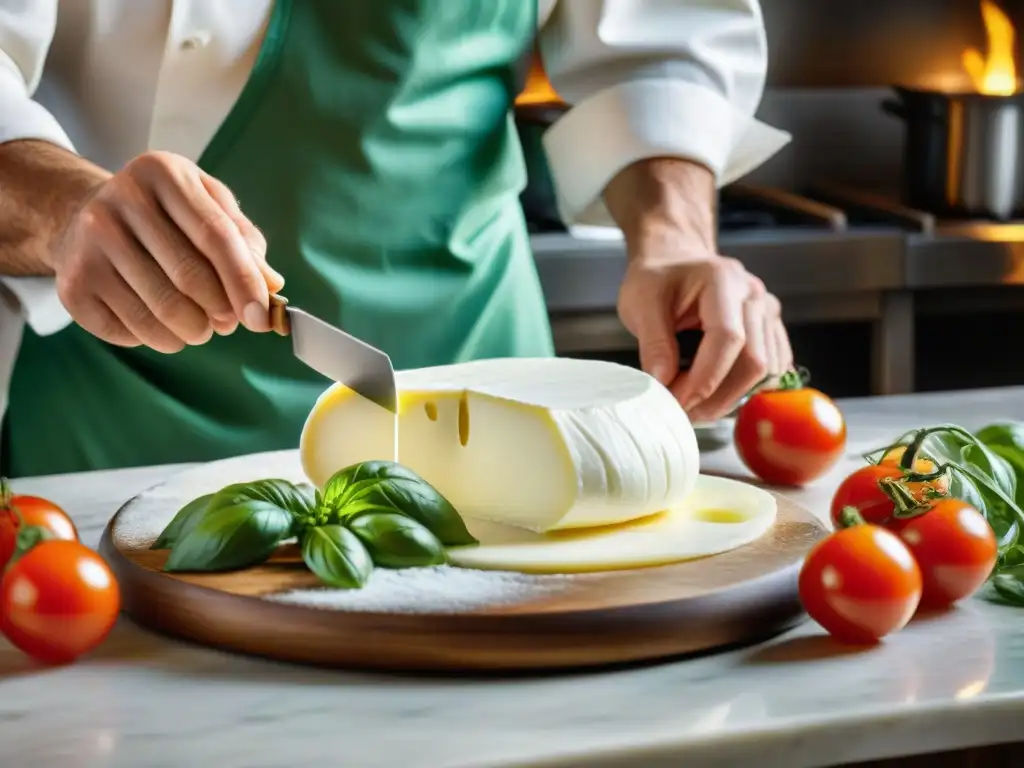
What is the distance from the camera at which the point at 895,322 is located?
2646mm

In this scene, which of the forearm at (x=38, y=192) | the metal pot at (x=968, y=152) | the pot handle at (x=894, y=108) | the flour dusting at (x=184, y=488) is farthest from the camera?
the pot handle at (x=894, y=108)

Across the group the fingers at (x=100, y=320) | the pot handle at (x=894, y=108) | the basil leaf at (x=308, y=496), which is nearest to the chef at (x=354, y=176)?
the fingers at (x=100, y=320)

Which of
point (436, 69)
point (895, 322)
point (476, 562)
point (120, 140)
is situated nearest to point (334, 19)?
point (436, 69)

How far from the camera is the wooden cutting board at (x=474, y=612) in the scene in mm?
947

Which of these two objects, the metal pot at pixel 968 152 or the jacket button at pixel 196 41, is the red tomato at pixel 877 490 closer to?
the jacket button at pixel 196 41

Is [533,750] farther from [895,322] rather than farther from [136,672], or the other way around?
[895,322]

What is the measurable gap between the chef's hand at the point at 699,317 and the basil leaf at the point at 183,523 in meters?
0.47

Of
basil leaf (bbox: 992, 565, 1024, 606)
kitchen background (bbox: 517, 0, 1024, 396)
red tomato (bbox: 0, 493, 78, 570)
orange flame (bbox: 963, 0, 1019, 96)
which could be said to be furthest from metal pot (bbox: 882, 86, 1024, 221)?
red tomato (bbox: 0, 493, 78, 570)

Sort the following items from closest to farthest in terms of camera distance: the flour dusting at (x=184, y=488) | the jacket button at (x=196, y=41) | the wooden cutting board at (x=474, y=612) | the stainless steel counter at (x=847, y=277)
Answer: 1. the wooden cutting board at (x=474, y=612)
2. the flour dusting at (x=184, y=488)
3. the jacket button at (x=196, y=41)
4. the stainless steel counter at (x=847, y=277)

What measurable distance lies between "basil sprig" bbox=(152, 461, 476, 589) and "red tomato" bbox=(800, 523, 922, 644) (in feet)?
0.82

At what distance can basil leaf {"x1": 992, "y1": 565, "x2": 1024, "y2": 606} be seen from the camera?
1.06m

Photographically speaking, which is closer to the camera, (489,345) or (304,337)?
(304,337)

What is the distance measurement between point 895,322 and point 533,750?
195 centimetres

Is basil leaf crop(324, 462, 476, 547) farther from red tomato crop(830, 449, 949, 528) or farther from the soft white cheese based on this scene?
red tomato crop(830, 449, 949, 528)
